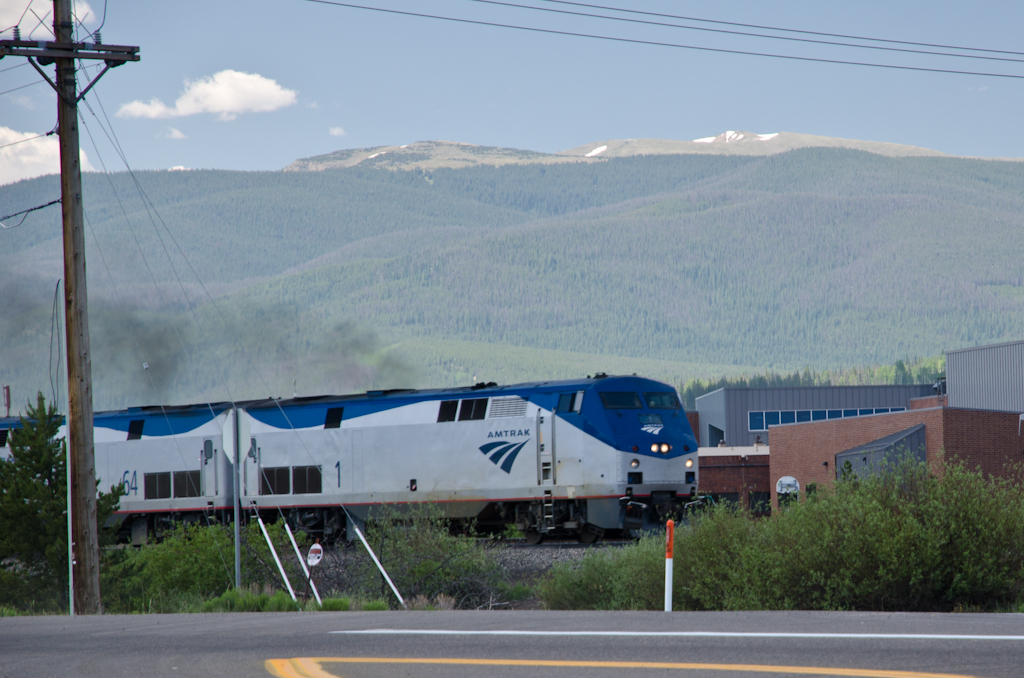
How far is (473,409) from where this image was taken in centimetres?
2956

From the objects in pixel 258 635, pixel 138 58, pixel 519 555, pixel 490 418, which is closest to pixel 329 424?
pixel 490 418

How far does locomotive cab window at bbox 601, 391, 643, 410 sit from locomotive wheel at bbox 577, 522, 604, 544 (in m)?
3.15

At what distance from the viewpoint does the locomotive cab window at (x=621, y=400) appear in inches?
1099

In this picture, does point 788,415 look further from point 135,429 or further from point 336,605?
point 336,605

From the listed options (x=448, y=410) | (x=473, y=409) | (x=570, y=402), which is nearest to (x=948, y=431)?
(x=570, y=402)

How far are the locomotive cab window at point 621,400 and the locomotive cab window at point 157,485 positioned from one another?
15304 mm

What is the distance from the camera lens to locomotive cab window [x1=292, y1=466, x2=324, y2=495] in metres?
32.0

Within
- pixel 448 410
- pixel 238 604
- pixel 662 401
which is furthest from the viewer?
pixel 448 410

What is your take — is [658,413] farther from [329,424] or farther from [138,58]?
[138,58]

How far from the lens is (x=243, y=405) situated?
35344mm

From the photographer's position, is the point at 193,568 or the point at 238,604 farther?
the point at 193,568

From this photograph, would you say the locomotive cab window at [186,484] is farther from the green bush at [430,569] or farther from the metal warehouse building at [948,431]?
the metal warehouse building at [948,431]

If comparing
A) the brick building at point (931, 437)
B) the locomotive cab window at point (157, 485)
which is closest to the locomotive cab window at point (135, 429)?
the locomotive cab window at point (157, 485)

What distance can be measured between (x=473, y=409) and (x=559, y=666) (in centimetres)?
2079
